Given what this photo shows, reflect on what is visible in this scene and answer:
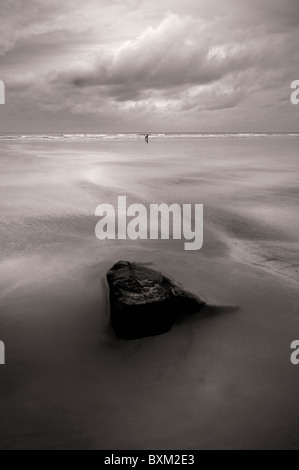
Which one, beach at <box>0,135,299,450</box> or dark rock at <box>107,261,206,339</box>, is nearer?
beach at <box>0,135,299,450</box>

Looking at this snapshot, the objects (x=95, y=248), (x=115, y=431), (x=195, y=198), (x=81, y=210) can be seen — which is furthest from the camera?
(x=195, y=198)

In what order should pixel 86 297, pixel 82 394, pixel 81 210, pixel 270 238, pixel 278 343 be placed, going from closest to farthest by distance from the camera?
pixel 82 394 < pixel 278 343 < pixel 86 297 < pixel 270 238 < pixel 81 210

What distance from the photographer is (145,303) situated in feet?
11.4

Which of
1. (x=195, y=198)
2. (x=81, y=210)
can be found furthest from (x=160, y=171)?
(x=81, y=210)

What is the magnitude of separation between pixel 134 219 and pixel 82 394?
5.17 m

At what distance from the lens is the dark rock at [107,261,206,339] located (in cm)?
345

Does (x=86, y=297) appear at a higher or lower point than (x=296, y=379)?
higher

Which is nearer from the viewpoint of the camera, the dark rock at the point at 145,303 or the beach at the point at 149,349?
the beach at the point at 149,349

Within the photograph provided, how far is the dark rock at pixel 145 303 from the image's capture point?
3.45 metres

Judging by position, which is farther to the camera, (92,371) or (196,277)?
(196,277)

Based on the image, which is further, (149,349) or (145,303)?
(145,303)

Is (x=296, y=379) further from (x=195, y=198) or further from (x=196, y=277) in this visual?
(x=195, y=198)

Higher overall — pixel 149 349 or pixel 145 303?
pixel 145 303

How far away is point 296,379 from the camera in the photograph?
9.91 ft
